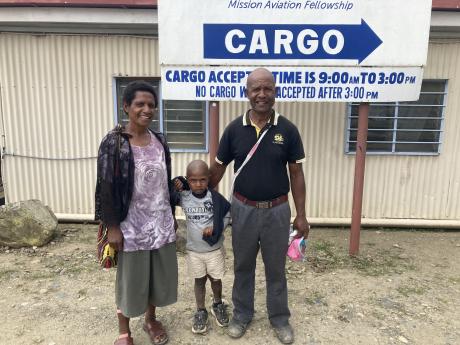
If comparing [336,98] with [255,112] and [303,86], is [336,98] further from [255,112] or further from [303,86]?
[255,112]

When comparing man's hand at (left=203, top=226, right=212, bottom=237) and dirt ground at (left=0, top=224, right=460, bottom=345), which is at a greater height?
man's hand at (left=203, top=226, right=212, bottom=237)

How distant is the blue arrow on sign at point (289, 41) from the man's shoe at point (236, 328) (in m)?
2.53

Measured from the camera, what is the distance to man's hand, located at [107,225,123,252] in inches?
99.8

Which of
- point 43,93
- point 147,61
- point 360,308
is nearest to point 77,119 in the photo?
point 43,93

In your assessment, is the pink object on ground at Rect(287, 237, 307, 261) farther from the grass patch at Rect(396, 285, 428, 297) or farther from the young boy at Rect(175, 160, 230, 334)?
the grass patch at Rect(396, 285, 428, 297)

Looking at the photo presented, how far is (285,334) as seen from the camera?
2.99m

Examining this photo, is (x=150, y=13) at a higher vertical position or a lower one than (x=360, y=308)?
higher

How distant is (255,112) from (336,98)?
1.66 meters

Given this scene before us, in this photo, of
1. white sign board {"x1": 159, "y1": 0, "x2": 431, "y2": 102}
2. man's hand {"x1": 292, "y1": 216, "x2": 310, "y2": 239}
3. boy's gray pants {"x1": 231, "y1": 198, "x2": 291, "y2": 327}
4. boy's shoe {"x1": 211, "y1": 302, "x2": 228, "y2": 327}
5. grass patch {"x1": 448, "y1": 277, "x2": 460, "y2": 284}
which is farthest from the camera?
grass patch {"x1": 448, "y1": 277, "x2": 460, "y2": 284}

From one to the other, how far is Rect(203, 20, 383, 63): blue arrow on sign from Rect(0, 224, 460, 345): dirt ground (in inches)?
89.3

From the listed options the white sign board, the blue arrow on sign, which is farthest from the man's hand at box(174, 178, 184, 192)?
the blue arrow on sign

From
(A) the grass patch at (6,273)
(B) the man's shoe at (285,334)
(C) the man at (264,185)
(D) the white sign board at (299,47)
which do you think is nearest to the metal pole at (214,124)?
(D) the white sign board at (299,47)

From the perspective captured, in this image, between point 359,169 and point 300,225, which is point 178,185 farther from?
point 359,169

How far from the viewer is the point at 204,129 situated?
17.7 feet
